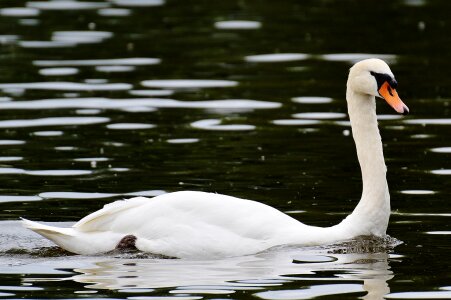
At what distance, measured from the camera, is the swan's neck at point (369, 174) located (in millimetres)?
12125

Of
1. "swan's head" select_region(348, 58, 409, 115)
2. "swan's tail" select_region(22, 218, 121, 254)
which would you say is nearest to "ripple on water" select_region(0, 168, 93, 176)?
"swan's tail" select_region(22, 218, 121, 254)

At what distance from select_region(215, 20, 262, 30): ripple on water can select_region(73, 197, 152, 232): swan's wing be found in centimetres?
1594

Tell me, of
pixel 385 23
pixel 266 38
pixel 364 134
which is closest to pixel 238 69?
pixel 266 38

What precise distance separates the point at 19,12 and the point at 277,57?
24.4 ft

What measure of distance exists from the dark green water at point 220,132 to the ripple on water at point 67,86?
6 cm

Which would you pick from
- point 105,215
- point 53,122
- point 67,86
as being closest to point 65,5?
point 67,86

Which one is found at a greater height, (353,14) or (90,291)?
(353,14)

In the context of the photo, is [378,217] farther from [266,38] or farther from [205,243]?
[266,38]

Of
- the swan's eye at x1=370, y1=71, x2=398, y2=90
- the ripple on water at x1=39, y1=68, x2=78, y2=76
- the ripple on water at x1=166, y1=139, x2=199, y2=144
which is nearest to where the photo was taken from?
the swan's eye at x1=370, y1=71, x2=398, y2=90

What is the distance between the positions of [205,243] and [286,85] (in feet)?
34.3

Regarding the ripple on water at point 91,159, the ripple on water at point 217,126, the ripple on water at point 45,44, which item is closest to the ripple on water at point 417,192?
the ripple on water at point 91,159

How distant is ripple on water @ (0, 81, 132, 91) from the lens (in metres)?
21.5

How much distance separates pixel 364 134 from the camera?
1266 centimetres

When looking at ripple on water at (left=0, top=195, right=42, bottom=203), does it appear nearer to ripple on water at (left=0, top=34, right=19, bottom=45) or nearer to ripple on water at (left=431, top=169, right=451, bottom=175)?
ripple on water at (left=431, top=169, right=451, bottom=175)
